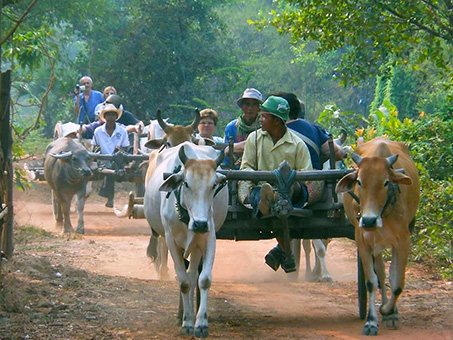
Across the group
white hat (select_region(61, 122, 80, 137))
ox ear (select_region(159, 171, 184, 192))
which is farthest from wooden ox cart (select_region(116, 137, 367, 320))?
white hat (select_region(61, 122, 80, 137))

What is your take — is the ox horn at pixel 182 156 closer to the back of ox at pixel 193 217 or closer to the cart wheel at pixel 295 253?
the back of ox at pixel 193 217

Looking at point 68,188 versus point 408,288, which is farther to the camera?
point 68,188

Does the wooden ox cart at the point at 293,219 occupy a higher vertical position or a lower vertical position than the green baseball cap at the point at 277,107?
lower

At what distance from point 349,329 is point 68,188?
8.70 m

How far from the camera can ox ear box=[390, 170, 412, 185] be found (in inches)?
262

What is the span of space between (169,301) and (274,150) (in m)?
1.89

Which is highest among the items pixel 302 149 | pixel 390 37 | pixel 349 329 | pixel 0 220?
pixel 390 37

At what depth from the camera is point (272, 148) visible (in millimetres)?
7555

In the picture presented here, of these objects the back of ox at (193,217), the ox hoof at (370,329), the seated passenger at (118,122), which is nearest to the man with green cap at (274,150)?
the back of ox at (193,217)

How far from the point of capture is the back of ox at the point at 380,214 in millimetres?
6668

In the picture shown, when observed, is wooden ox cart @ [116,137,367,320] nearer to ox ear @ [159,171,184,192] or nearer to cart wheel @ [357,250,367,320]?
cart wheel @ [357,250,367,320]

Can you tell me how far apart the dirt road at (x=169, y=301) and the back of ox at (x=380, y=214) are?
0.31 metres

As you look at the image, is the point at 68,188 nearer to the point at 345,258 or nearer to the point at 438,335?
the point at 345,258

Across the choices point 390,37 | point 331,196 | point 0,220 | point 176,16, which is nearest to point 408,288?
point 331,196
